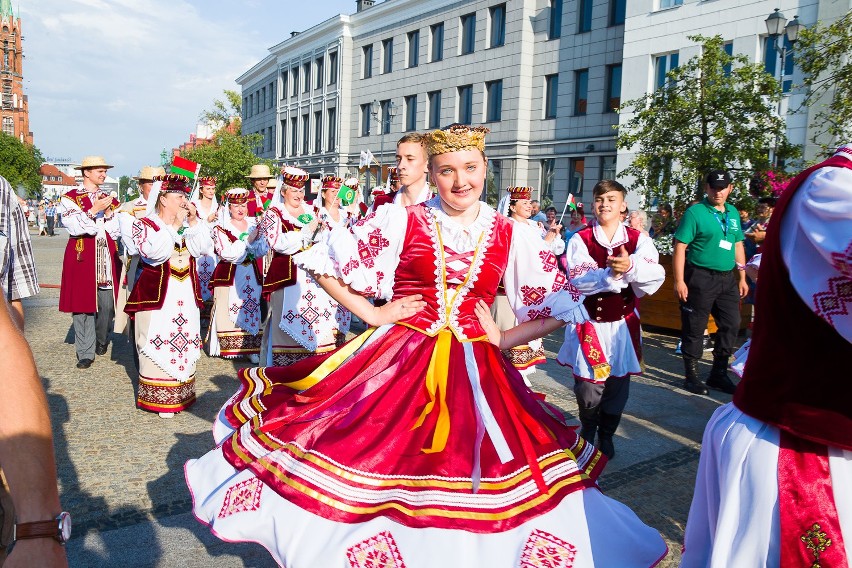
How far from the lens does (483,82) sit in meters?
28.8

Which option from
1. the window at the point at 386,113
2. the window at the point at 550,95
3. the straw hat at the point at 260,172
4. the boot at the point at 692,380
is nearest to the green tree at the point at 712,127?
the boot at the point at 692,380

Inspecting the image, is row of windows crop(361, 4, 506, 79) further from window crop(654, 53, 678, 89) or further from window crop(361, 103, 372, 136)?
window crop(654, 53, 678, 89)

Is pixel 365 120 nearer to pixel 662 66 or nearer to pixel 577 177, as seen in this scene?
pixel 577 177

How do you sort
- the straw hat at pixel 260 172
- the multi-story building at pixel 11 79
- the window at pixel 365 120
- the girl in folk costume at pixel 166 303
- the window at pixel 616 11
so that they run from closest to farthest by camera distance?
the girl in folk costume at pixel 166 303, the straw hat at pixel 260 172, the window at pixel 616 11, the window at pixel 365 120, the multi-story building at pixel 11 79

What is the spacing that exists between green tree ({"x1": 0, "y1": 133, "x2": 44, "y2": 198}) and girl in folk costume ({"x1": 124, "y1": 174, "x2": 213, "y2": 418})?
150ft

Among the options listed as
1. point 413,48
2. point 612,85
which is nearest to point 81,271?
point 612,85

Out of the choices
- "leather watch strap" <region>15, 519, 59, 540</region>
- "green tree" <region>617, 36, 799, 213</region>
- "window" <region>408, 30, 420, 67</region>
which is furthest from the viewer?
"window" <region>408, 30, 420, 67</region>

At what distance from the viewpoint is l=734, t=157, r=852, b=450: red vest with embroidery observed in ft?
6.21

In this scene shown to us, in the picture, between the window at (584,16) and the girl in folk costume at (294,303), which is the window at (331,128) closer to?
the window at (584,16)

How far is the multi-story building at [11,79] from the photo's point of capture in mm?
102000

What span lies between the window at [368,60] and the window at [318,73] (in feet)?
16.3

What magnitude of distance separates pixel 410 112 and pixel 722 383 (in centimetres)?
2819

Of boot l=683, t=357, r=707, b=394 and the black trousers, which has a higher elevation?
the black trousers

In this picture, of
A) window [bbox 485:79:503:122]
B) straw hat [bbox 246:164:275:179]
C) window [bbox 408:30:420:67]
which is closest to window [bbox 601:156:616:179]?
window [bbox 485:79:503:122]
